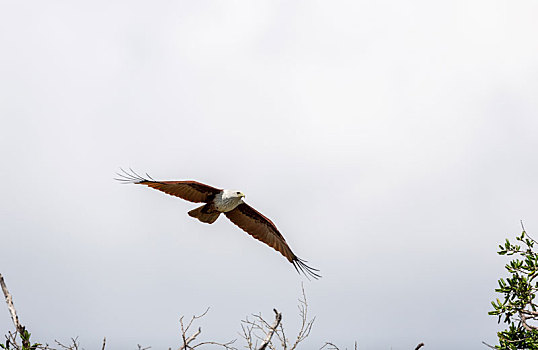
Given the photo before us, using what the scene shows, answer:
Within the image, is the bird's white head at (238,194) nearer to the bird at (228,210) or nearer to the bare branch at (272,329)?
the bird at (228,210)

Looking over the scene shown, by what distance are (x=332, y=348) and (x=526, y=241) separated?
9.02 ft

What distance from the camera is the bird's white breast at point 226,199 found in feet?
31.9

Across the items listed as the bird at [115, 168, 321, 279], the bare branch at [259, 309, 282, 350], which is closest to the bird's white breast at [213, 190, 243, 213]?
the bird at [115, 168, 321, 279]

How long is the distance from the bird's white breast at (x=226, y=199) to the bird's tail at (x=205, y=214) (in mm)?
182

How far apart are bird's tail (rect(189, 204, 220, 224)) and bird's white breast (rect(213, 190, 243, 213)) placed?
0.18 meters

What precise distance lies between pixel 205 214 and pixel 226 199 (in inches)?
21.8

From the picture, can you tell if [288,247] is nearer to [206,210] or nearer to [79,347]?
[206,210]

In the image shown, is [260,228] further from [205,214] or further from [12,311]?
[12,311]

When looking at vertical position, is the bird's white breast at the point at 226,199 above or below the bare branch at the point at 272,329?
above

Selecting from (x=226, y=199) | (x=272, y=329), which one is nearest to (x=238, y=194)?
(x=226, y=199)

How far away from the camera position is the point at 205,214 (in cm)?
1002

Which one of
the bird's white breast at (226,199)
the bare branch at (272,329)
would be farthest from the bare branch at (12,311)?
the bird's white breast at (226,199)

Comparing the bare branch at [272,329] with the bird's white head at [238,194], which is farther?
the bird's white head at [238,194]

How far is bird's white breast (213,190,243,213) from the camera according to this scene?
9.72 m
